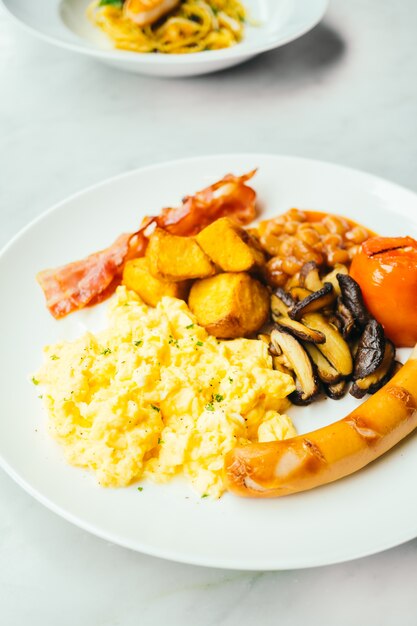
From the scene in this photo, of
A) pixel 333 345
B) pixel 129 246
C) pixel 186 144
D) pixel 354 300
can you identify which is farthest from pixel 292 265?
pixel 186 144

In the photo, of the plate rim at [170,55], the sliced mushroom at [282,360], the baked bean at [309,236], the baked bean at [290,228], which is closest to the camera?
the sliced mushroom at [282,360]

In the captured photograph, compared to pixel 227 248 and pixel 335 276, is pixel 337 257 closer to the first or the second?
pixel 335 276

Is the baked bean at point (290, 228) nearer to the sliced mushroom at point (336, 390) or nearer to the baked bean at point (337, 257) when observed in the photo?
the baked bean at point (337, 257)

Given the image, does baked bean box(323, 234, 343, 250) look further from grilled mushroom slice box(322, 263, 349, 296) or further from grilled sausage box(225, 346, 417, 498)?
grilled sausage box(225, 346, 417, 498)

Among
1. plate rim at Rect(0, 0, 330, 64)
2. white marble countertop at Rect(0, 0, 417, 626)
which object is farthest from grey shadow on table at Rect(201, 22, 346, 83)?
plate rim at Rect(0, 0, 330, 64)

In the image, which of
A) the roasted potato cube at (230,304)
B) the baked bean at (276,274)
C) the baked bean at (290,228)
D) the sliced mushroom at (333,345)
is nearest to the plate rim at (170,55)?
the baked bean at (290,228)

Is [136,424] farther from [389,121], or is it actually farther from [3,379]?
[389,121]

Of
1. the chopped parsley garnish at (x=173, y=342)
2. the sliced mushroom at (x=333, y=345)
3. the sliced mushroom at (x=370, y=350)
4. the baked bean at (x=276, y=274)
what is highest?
the chopped parsley garnish at (x=173, y=342)
